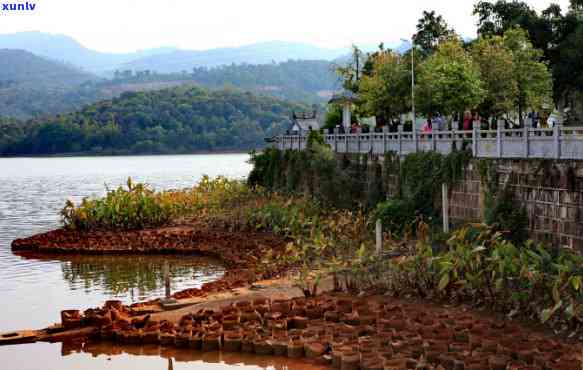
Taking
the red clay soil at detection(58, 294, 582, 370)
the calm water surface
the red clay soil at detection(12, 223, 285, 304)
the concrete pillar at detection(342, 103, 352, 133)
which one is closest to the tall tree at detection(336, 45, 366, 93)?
the concrete pillar at detection(342, 103, 352, 133)

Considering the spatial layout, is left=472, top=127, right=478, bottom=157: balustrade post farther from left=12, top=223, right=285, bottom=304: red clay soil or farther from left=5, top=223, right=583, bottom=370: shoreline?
left=12, top=223, right=285, bottom=304: red clay soil

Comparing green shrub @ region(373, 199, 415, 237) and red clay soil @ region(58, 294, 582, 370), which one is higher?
green shrub @ region(373, 199, 415, 237)

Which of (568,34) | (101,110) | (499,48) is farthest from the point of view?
(101,110)

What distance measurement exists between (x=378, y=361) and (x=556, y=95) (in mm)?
45435

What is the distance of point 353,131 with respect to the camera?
42.6m

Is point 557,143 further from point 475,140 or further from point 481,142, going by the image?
point 475,140

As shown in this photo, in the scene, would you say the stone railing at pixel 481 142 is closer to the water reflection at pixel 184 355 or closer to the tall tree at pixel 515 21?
the water reflection at pixel 184 355

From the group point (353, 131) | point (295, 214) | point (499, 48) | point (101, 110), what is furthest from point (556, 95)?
point (101, 110)

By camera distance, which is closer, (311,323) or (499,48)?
(311,323)

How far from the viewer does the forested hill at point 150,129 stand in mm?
159500

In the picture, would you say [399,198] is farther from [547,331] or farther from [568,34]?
[568,34]

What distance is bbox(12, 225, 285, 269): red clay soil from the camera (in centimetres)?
3484

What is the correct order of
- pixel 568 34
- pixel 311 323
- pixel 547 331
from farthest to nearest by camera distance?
pixel 568 34 < pixel 311 323 < pixel 547 331

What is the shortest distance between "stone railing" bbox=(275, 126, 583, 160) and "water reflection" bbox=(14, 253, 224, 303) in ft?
27.1
